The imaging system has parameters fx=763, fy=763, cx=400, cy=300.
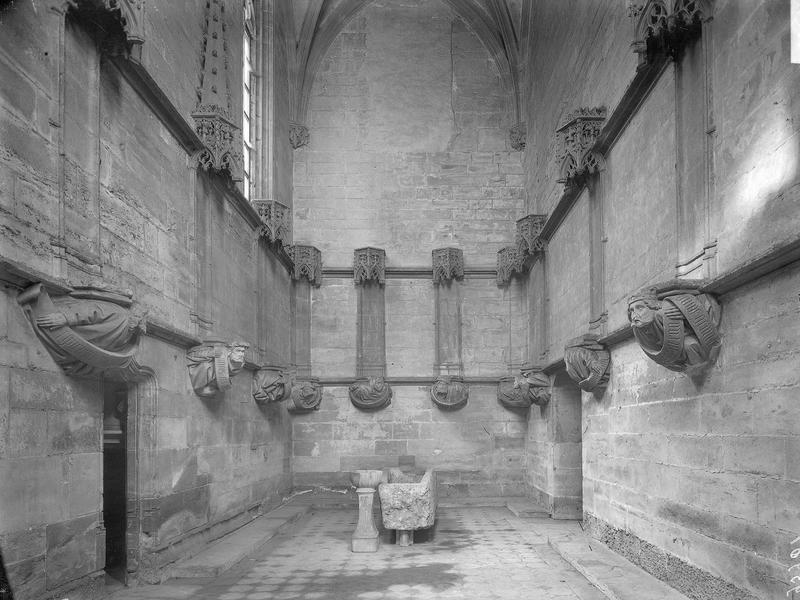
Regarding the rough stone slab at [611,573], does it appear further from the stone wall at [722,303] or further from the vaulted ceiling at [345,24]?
the vaulted ceiling at [345,24]

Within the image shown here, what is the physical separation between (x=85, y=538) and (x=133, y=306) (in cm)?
178

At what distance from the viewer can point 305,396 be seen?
14688mm

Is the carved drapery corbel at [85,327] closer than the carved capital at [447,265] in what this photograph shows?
Yes

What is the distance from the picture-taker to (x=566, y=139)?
367 inches

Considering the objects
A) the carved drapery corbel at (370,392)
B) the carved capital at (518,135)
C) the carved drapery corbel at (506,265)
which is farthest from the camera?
the carved capital at (518,135)

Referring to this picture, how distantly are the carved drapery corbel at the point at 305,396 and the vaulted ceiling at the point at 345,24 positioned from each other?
5.48 metres

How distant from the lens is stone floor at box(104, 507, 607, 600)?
6.99 m

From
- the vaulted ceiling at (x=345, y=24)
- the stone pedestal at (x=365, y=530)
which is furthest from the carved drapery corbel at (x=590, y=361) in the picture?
the vaulted ceiling at (x=345, y=24)

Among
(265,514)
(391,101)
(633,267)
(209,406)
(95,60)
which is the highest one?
(391,101)

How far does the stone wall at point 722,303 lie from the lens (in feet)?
15.0

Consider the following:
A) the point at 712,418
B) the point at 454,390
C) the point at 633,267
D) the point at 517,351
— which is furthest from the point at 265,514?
the point at 712,418

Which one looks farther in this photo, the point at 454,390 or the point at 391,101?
the point at 391,101

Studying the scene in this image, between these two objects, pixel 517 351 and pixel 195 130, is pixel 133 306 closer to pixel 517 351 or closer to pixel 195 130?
pixel 195 130

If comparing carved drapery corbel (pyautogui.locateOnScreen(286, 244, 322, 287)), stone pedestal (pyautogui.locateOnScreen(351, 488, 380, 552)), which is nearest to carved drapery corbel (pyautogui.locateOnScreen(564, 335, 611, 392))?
stone pedestal (pyautogui.locateOnScreen(351, 488, 380, 552))
